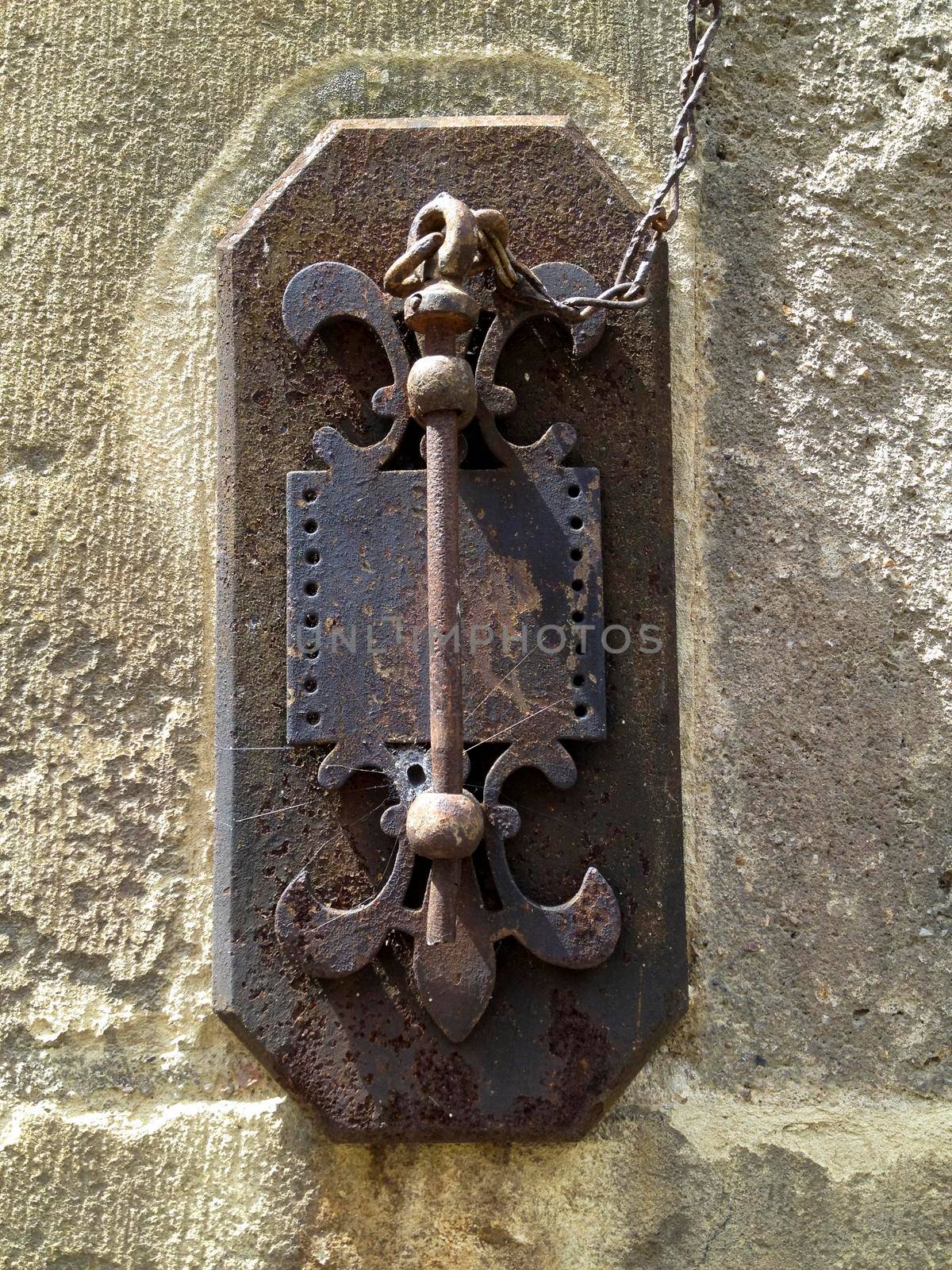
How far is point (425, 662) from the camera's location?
0.69 m

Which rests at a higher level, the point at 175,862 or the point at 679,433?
the point at 679,433

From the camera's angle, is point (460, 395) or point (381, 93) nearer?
point (460, 395)

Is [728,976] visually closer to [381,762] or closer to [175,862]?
[381,762]

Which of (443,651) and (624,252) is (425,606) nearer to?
(443,651)

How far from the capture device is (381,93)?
2.52ft

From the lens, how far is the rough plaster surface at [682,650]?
26.2 inches

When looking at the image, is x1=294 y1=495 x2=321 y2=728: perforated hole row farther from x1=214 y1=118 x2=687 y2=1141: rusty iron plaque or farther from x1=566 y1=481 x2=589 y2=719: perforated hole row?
x1=566 y1=481 x2=589 y2=719: perforated hole row

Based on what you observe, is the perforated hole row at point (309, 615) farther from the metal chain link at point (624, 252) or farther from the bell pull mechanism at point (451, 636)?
the metal chain link at point (624, 252)

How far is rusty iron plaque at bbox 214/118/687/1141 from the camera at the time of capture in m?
0.66

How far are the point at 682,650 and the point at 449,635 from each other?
0.19 metres

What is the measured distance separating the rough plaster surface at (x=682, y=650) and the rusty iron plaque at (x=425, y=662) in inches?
1.6

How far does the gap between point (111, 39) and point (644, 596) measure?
588mm

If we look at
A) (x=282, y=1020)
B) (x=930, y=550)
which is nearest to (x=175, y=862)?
(x=282, y=1020)

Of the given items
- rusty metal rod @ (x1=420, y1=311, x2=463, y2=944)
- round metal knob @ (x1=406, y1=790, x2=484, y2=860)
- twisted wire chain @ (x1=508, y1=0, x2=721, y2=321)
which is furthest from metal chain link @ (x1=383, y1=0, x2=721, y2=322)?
round metal knob @ (x1=406, y1=790, x2=484, y2=860)
